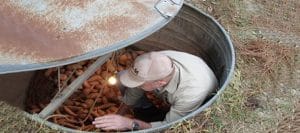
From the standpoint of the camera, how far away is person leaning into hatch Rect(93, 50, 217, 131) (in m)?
3.31

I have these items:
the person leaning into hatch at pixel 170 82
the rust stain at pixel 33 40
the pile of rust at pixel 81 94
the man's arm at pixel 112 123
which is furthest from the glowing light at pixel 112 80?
the rust stain at pixel 33 40

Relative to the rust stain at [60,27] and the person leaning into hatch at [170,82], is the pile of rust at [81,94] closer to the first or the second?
the person leaning into hatch at [170,82]

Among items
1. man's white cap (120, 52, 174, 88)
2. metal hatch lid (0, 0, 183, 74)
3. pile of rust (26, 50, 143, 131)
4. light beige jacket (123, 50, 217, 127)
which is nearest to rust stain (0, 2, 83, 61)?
metal hatch lid (0, 0, 183, 74)

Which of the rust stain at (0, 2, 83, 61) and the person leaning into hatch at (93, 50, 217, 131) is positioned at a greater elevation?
the rust stain at (0, 2, 83, 61)

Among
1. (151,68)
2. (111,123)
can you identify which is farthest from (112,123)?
(151,68)

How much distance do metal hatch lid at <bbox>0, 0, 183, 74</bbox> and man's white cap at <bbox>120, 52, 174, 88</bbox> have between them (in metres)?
0.34

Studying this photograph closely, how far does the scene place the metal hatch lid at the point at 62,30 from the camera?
9.15 ft

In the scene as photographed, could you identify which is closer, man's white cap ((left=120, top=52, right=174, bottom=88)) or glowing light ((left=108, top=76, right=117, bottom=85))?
man's white cap ((left=120, top=52, right=174, bottom=88))

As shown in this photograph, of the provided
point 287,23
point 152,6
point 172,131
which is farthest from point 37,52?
point 287,23

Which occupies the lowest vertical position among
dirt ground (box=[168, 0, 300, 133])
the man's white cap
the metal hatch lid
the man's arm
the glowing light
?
dirt ground (box=[168, 0, 300, 133])

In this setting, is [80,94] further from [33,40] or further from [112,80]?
[33,40]

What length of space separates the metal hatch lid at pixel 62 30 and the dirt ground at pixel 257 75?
65cm

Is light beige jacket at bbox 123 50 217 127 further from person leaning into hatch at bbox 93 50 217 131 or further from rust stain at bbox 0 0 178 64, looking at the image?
rust stain at bbox 0 0 178 64

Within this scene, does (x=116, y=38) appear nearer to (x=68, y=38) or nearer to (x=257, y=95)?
(x=68, y=38)
